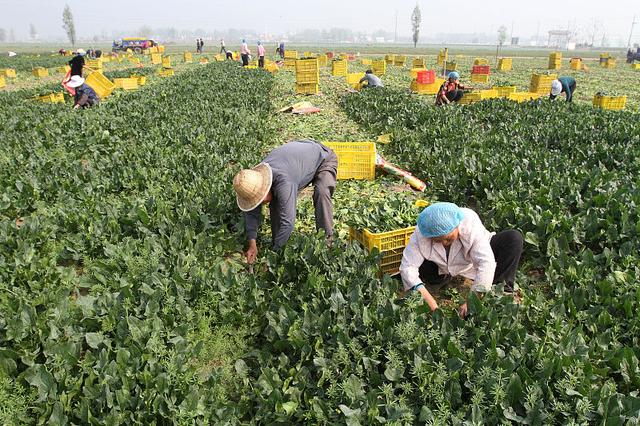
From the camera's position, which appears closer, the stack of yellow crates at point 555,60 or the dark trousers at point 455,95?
the dark trousers at point 455,95

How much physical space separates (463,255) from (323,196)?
1.76 metres

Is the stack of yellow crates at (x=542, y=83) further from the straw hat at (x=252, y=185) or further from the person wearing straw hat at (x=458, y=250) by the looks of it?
the straw hat at (x=252, y=185)

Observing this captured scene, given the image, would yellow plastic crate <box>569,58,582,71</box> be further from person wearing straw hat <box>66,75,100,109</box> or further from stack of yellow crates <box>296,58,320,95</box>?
person wearing straw hat <box>66,75,100,109</box>

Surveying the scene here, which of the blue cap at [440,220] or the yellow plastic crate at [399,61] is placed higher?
the yellow plastic crate at [399,61]

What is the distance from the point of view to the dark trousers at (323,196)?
527 centimetres

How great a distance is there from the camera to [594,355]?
3.39 metres

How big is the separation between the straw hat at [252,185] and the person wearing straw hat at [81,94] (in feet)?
36.8

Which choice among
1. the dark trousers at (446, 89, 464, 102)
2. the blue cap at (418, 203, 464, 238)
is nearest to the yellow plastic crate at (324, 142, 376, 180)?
the blue cap at (418, 203, 464, 238)

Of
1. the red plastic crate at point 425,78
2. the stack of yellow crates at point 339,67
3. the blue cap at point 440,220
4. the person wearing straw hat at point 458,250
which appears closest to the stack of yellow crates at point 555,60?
the stack of yellow crates at point 339,67

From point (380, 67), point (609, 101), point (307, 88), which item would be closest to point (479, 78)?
point (380, 67)

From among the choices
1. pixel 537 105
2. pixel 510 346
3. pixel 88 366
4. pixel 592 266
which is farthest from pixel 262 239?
pixel 537 105

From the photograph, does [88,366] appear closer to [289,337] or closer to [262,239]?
[289,337]

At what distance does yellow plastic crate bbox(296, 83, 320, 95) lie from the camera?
61.8 feet

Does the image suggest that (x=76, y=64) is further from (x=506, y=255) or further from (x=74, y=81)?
(x=506, y=255)
